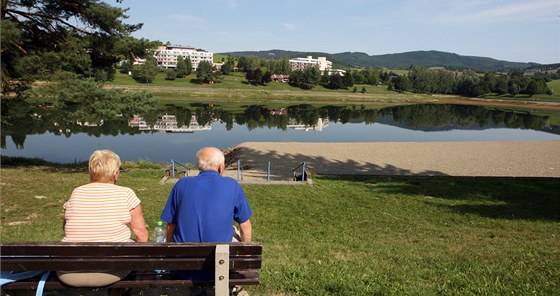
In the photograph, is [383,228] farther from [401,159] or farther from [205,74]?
[205,74]

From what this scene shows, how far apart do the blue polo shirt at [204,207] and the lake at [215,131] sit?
10.0 meters

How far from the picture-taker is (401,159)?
23.8 metres

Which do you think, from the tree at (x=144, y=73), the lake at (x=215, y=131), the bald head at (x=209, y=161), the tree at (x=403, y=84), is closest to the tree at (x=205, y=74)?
the tree at (x=144, y=73)

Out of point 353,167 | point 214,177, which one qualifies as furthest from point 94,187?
point 353,167

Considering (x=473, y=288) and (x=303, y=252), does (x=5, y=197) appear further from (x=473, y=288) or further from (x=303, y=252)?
(x=473, y=288)

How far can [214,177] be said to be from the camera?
3.38 meters

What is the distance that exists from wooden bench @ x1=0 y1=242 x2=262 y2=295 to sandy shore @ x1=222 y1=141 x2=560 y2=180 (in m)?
13.6

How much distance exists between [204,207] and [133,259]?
68 centimetres

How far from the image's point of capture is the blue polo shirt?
10.8ft

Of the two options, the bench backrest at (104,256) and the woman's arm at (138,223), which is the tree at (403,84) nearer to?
the woman's arm at (138,223)

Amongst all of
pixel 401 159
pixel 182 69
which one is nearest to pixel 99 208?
pixel 401 159

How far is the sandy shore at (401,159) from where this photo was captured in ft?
65.4

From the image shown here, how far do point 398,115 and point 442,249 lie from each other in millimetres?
57971

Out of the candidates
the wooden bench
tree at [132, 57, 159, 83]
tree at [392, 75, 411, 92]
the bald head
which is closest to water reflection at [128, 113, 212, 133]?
the bald head
